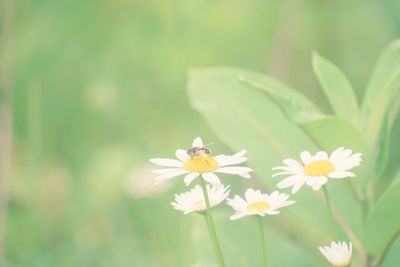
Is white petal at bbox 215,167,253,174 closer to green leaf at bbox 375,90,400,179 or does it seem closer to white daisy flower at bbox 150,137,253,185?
white daisy flower at bbox 150,137,253,185

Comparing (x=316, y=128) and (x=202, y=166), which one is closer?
(x=202, y=166)

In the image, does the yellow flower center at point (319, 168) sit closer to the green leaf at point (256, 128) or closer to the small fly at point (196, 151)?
the small fly at point (196, 151)

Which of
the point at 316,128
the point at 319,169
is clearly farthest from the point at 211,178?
the point at 316,128

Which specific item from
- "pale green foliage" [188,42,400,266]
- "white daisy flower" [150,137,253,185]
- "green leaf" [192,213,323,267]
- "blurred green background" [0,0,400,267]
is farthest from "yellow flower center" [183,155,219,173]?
"blurred green background" [0,0,400,267]

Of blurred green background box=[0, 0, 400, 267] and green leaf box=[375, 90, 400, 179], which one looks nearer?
green leaf box=[375, 90, 400, 179]

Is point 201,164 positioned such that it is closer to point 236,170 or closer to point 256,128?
point 236,170

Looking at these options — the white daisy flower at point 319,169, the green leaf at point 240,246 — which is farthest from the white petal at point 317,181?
the green leaf at point 240,246
